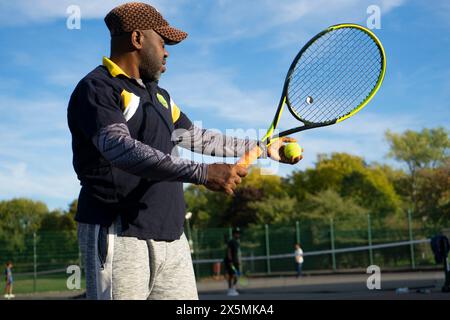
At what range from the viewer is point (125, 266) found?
3.05 metres

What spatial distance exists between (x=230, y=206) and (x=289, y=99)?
154ft

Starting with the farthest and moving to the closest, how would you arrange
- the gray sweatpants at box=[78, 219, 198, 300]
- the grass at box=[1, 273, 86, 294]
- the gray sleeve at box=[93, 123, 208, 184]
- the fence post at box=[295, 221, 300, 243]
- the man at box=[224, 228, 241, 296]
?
1. the fence post at box=[295, 221, 300, 243]
2. the grass at box=[1, 273, 86, 294]
3. the man at box=[224, 228, 241, 296]
4. the gray sweatpants at box=[78, 219, 198, 300]
5. the gray sleeve at box=[93, 123, 208, 184]

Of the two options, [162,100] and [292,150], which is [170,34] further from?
[292,150]

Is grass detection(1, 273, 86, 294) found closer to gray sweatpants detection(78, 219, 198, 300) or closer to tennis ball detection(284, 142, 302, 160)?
tennis ball detection(284, 142, 302, 160)

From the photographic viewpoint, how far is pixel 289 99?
14.3 feet

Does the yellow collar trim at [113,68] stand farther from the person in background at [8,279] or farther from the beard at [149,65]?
the person in background at [8,279]

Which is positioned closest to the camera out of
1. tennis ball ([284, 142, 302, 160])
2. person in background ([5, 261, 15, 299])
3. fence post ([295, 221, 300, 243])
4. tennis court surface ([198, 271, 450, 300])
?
tennis ball ([284, 142, 302, 160])

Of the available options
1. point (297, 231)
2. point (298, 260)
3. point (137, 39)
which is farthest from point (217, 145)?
point (297, 231)

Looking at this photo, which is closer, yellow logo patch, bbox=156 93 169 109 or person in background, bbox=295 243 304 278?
yellow logo patch, bbox=156 93 169 109

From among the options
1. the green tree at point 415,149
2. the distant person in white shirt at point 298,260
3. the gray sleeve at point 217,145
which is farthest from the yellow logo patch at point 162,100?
the green tree at point 415,149

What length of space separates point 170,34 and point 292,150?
0.98 metres

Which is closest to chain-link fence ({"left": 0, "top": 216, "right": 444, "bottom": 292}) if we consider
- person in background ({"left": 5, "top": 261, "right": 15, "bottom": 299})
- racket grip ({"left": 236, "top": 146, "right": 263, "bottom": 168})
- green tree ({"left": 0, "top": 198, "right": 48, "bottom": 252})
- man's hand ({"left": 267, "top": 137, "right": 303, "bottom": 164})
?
green tree ({"left": 0, "top": 198, "right": 48, "bottom": 252})

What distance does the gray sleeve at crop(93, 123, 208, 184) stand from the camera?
2.88m
